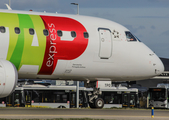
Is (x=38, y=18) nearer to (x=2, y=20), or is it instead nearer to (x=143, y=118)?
(x=2, y=20)

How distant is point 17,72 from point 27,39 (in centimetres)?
182

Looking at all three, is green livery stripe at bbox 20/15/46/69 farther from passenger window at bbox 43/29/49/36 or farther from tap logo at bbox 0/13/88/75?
passenger window at bbox 43/29/49/36

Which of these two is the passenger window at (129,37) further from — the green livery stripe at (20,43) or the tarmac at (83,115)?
the green livery stripe at (20,43)

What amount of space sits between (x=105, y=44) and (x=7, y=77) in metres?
6.35

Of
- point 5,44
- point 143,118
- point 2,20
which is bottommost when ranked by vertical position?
point 143,118

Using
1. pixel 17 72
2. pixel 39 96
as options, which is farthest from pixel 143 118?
pixel 39 96

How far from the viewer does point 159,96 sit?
56.5 m

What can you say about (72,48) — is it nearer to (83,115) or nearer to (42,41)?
(42,41)

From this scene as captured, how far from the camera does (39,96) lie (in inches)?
1891

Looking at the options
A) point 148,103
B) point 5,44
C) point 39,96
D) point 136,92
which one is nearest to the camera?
point 5,44

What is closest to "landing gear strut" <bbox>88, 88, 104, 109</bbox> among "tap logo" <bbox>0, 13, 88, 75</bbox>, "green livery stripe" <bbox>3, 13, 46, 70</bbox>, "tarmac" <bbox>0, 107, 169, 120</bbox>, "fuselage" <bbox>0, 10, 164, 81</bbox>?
"tarmac" <bbox>0, 107, 169, 120</bbox>

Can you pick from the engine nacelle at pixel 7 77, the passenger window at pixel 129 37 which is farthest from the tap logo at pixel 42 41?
the passenger window at pixel 129 37

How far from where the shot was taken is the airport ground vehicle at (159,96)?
55.9 m

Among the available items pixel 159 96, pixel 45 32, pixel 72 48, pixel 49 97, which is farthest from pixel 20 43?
pixel 159 96
